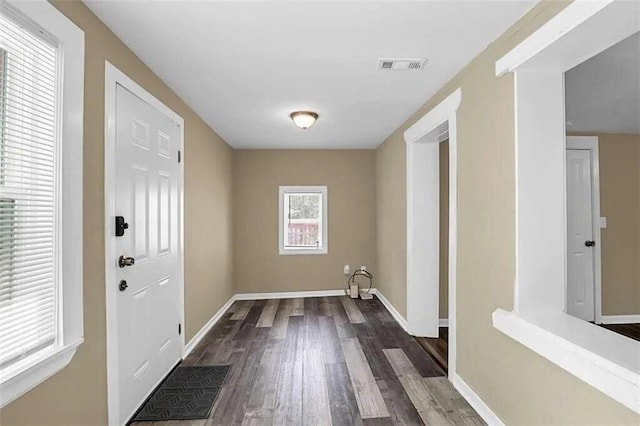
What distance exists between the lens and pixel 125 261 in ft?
6.56

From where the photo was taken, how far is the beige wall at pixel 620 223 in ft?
13.1

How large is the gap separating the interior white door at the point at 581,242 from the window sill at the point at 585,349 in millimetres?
2817

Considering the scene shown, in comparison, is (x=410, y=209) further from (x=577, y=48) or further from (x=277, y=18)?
(x=277, y=18)

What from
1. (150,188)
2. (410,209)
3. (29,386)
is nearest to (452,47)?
(410,209)

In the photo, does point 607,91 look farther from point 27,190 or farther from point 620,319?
point 27,190

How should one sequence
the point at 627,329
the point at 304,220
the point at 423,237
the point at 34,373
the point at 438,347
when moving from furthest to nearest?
the point at 304,220 < the point at 627,329 < the point at 423,237 < the point at 438,347 < the point at 34,373

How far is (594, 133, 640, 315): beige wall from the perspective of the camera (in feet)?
13.1

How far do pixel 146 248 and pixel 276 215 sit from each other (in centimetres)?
301

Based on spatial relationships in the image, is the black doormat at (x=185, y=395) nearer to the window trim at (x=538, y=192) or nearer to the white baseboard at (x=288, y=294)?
the window trim at (x=538, y=192)

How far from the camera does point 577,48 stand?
→ 156 cm

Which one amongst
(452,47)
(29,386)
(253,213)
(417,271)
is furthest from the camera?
(253,213)

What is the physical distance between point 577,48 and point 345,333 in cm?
310

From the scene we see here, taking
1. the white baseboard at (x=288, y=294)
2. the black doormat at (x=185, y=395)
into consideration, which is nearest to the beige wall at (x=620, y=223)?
the white baseboard at (x=288, y=294)

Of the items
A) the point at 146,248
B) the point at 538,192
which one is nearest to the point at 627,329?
the point at 538,192
